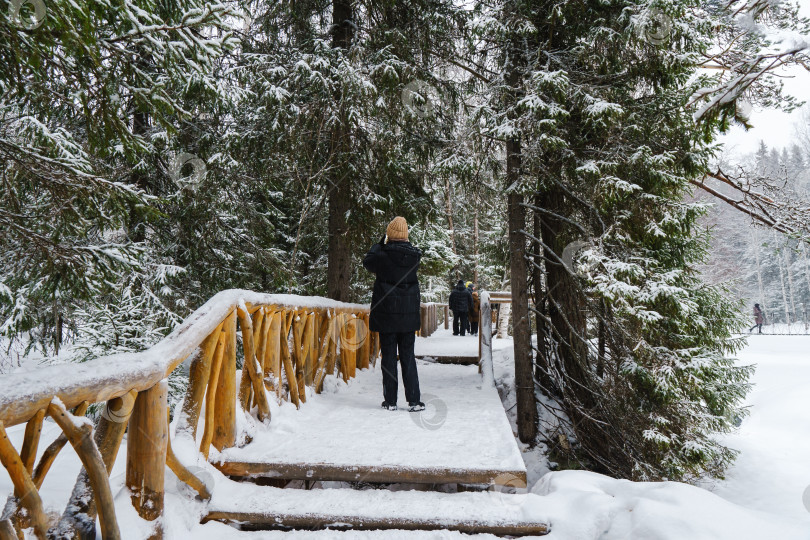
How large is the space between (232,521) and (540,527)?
177cm

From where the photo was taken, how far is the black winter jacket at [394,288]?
4.77 metres

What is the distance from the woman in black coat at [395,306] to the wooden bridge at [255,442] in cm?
34

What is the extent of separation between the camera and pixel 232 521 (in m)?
2.59

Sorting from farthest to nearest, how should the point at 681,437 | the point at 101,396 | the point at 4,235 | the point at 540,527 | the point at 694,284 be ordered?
1. the point at 694,284
2. the point at 681,437
3. the point at 4,235
4. the point at 540,527
5. the point at 101,396

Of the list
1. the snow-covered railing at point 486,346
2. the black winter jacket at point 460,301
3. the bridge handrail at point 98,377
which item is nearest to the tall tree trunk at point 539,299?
the snow-covered railing at point 486,346

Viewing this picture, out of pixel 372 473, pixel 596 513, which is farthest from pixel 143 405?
pixel 596 513

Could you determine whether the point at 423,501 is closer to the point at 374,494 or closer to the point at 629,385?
the point at 374,494

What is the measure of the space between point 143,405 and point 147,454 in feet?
0.82

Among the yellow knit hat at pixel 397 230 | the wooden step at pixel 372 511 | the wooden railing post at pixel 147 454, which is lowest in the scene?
the wooden step at pixel 372 511

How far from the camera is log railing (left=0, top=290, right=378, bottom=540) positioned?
4.70 ft

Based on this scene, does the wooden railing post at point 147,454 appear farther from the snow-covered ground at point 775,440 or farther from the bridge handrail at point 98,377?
the snow-covered ground at point 775,440

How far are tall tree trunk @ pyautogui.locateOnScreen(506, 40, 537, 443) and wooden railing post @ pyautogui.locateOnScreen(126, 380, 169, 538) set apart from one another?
470 cm

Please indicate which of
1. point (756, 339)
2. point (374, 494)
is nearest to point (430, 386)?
point (374, 494)

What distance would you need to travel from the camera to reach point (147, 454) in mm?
2184
